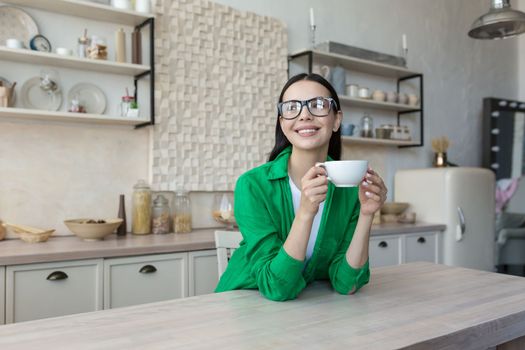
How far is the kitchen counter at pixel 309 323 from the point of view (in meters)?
0.88

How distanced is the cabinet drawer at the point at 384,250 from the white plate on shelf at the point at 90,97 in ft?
6.00

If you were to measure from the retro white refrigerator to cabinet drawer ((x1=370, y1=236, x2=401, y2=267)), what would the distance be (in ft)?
1.75

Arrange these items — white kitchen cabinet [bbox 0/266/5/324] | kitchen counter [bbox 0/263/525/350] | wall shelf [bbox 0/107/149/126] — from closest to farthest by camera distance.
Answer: kitchen counter [bbox 0/263/525/350] < white kitchen cabinet [bbox 0/266/5/324] < wall shelf [bbox 0/107/149/126]

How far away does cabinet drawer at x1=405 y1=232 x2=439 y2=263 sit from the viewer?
11.1 feet

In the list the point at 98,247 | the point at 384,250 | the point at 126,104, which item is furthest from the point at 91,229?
the point at 384,250

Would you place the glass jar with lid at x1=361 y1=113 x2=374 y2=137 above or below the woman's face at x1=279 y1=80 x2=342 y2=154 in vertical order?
above

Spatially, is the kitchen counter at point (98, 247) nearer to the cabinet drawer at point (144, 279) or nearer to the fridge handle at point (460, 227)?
the cabinet drawer at point (144, 279)

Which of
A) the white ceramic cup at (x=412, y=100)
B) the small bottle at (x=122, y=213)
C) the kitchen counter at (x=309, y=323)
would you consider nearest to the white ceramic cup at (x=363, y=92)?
the white ceramic cup at (x=412, y=100)

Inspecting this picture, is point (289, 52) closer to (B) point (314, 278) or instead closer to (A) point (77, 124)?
(A) point (77, 124)

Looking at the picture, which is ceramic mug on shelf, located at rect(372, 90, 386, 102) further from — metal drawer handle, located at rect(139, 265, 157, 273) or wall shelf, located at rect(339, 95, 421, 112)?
metal drawer handle, located at rect(139, 265, 157, 273)

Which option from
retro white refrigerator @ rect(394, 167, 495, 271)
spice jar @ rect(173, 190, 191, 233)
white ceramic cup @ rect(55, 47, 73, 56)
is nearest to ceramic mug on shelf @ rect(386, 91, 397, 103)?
retro white refrigerator @ rect(394, 167, 495, 271)

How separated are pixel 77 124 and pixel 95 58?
38 cm

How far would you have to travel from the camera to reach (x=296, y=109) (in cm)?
133

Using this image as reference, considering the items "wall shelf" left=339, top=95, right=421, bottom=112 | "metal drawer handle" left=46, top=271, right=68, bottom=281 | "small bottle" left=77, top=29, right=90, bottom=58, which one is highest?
"small bottle" left=77, top=29, right=90, bottom=58
